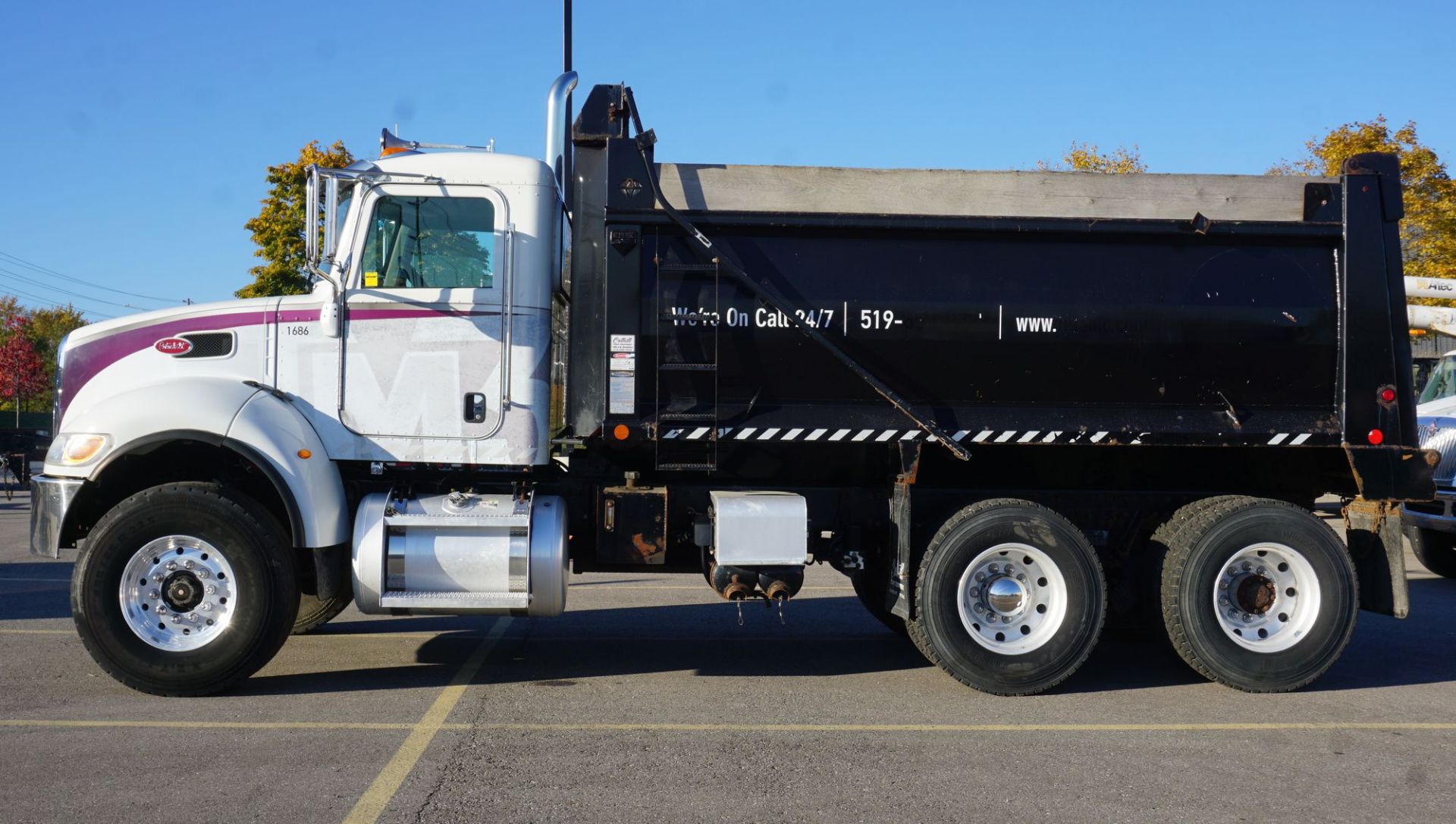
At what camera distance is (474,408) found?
7.00 m

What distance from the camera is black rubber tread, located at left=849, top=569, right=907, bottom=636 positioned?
8008mm

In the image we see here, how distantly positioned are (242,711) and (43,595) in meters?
4.91

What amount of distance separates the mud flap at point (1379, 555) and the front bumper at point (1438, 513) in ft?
16.1

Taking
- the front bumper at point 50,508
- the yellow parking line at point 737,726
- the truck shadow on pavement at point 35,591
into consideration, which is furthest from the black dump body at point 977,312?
the truck shadow on pavement at point 35,591

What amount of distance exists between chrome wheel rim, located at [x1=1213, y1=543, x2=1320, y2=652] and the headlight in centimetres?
648

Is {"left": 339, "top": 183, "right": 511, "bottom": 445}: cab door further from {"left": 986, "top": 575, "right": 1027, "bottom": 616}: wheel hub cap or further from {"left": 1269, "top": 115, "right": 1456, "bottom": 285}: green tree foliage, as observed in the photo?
{"left": 1269, "top": 115, "right": 1456, "bottom": 285}: green tree foliage

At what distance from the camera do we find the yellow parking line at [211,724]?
19.3ft

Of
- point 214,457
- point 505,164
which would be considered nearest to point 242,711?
point 214,457

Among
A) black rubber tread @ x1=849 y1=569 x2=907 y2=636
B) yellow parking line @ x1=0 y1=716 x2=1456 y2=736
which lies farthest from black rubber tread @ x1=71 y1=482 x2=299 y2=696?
black rubber tread @ x1=849 y1=569 x2=907 y2=636

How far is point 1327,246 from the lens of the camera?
23.6 feet

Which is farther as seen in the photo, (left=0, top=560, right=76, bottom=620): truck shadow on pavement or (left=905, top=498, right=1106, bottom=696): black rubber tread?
(left=0, top=560, right=76, bottom=620): truck shadow on pavement

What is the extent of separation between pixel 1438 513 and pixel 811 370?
8080mm

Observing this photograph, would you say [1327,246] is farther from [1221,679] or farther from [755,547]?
[755,547]

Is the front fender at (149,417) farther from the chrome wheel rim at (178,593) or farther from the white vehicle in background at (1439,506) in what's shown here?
the white vehicle in background at (1439,506)
